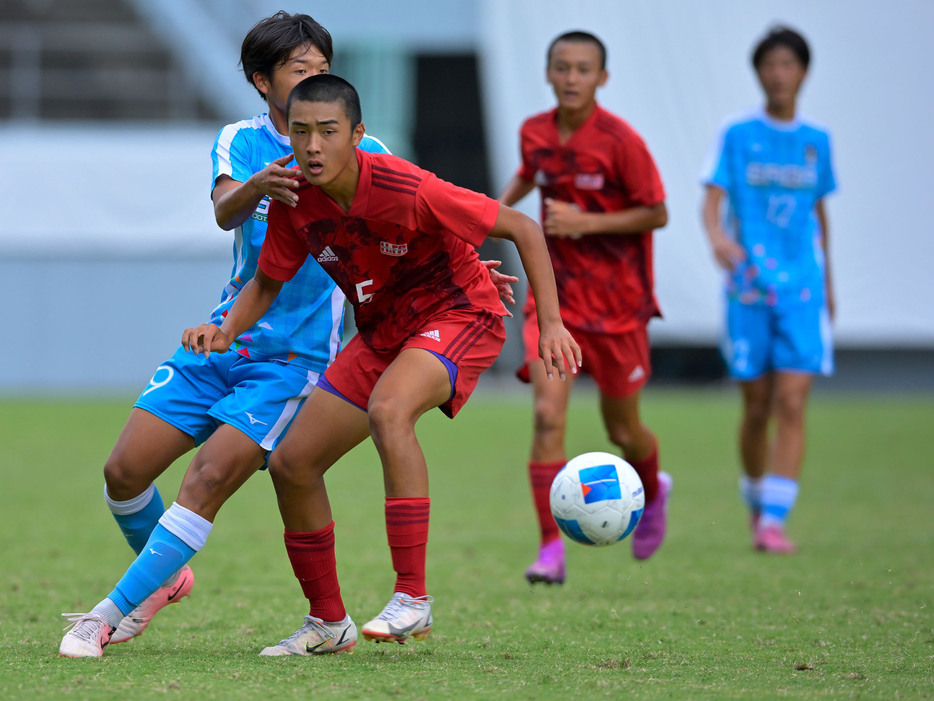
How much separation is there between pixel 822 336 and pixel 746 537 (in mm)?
1244

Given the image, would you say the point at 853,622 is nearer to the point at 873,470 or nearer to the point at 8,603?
the point at 8,603

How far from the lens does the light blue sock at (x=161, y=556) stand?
12.5ft

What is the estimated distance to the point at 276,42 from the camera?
4078 mm

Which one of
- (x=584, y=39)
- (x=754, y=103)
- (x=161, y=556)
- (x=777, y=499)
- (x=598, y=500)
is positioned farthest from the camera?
(x=754, y=103)

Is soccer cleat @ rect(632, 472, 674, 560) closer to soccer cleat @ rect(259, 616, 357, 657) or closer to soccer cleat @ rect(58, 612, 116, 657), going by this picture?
soccer cleat @ rect(259, 616, 357, 657)

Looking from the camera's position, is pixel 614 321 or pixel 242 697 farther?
pixel 614 321

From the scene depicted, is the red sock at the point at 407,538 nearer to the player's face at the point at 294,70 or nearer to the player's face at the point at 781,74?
the player's face at the point at 294,70

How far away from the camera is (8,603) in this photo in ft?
15.7

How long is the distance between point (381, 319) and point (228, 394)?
1.96ft

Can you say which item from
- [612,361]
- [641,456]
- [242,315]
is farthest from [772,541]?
[242,315]

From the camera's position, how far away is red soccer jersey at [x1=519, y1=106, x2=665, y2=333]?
19.0 ft

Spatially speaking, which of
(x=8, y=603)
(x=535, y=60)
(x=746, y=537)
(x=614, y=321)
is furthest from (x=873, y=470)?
(x=535, y=60)

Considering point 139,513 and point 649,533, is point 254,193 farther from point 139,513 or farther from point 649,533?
point 649,533

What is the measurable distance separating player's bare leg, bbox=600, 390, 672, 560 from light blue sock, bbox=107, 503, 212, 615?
8.67ft
